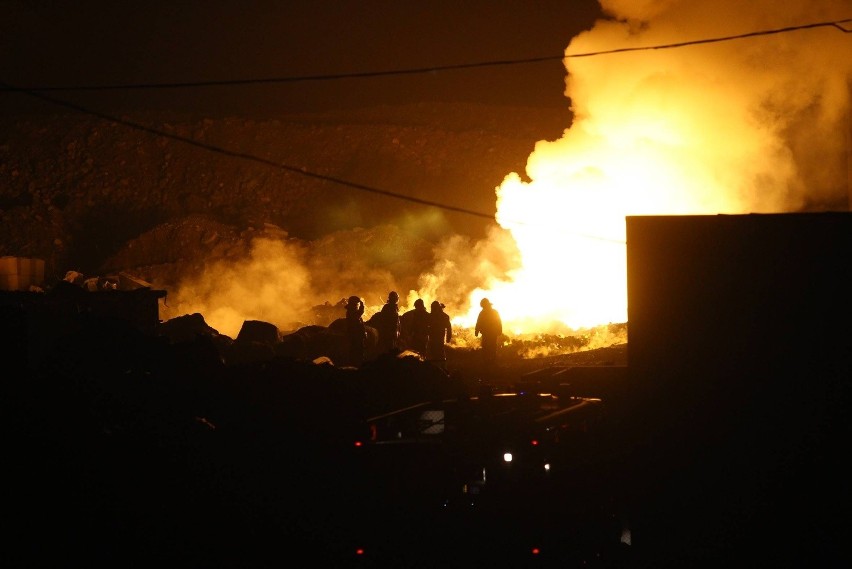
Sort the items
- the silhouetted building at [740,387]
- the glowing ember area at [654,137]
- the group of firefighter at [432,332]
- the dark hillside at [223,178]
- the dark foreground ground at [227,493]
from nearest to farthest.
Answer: the silhouetted building at [740,387] → the dark foreground ground at [227,493] → the group of firefighter at [432,332] → the glowing ember area at [654,137] → the dark hillside at [223,178]

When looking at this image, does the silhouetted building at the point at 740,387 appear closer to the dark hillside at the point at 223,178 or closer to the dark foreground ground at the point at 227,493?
the dark foreground ground at the point at 227,493

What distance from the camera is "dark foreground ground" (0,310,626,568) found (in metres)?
9.09

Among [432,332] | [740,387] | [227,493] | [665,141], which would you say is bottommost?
[227,493]

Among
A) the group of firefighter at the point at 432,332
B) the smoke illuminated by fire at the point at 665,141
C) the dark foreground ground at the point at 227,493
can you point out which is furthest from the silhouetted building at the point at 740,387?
the smoke illuminated by fire at the point at 665,141

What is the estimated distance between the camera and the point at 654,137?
24.9 m

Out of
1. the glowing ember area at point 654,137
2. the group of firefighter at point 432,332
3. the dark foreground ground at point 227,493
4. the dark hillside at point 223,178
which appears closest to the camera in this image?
the dark foreground ground at point 227,493

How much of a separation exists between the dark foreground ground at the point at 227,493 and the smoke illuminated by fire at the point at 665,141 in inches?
506

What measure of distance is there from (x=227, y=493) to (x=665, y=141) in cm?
1755

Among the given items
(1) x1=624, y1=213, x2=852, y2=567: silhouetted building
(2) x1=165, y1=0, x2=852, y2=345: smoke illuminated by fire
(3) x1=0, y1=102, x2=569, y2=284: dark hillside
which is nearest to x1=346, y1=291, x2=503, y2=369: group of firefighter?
(2) x1=165, y1=0, x2=852, y2=345: smoke illuminated by fire

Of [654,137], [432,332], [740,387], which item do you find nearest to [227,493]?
[740,387]

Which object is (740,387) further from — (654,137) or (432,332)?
(654,137)

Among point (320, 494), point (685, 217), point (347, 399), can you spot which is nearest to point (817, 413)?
point (685, 217)

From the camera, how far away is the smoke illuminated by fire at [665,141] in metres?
24.7

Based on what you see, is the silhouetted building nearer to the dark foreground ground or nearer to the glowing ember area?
the dark foreground ground
